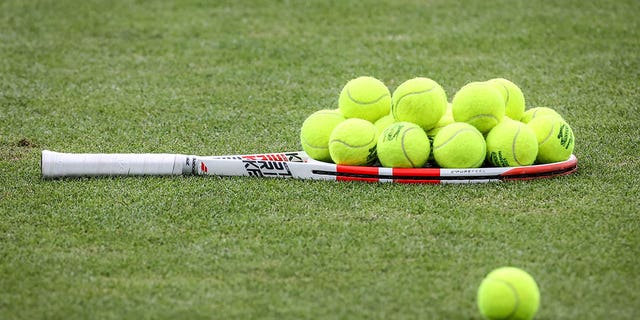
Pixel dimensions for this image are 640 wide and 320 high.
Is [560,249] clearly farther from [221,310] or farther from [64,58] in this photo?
[64,58]

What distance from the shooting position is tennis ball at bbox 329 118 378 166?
17.3ft

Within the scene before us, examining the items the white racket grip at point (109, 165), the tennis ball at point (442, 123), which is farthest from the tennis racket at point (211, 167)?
the tennis ball at point (442, 123)

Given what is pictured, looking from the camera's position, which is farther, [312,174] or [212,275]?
[312,174]

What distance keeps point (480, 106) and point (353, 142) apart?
0.81 m

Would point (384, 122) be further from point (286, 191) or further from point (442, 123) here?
point (286, 191)

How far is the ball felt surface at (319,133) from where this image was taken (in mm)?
5461

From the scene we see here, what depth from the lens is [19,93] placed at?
7516 mm

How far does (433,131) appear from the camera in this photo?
5.45m

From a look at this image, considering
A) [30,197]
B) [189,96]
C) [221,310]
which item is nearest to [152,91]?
[189,96]

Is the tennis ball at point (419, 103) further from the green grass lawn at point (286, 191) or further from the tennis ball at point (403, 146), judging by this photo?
the green grass lawn at point (286, 191)

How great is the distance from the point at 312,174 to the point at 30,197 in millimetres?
1753

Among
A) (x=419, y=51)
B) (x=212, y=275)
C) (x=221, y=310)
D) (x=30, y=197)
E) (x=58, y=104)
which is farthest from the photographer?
(x=419, y=51)

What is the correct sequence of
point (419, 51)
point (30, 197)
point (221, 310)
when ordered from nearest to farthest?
point (221, 310) → point (30, 197) → point (419, 51)

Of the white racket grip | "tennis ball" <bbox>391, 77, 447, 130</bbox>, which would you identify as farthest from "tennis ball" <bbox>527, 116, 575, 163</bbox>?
the white racket grip
